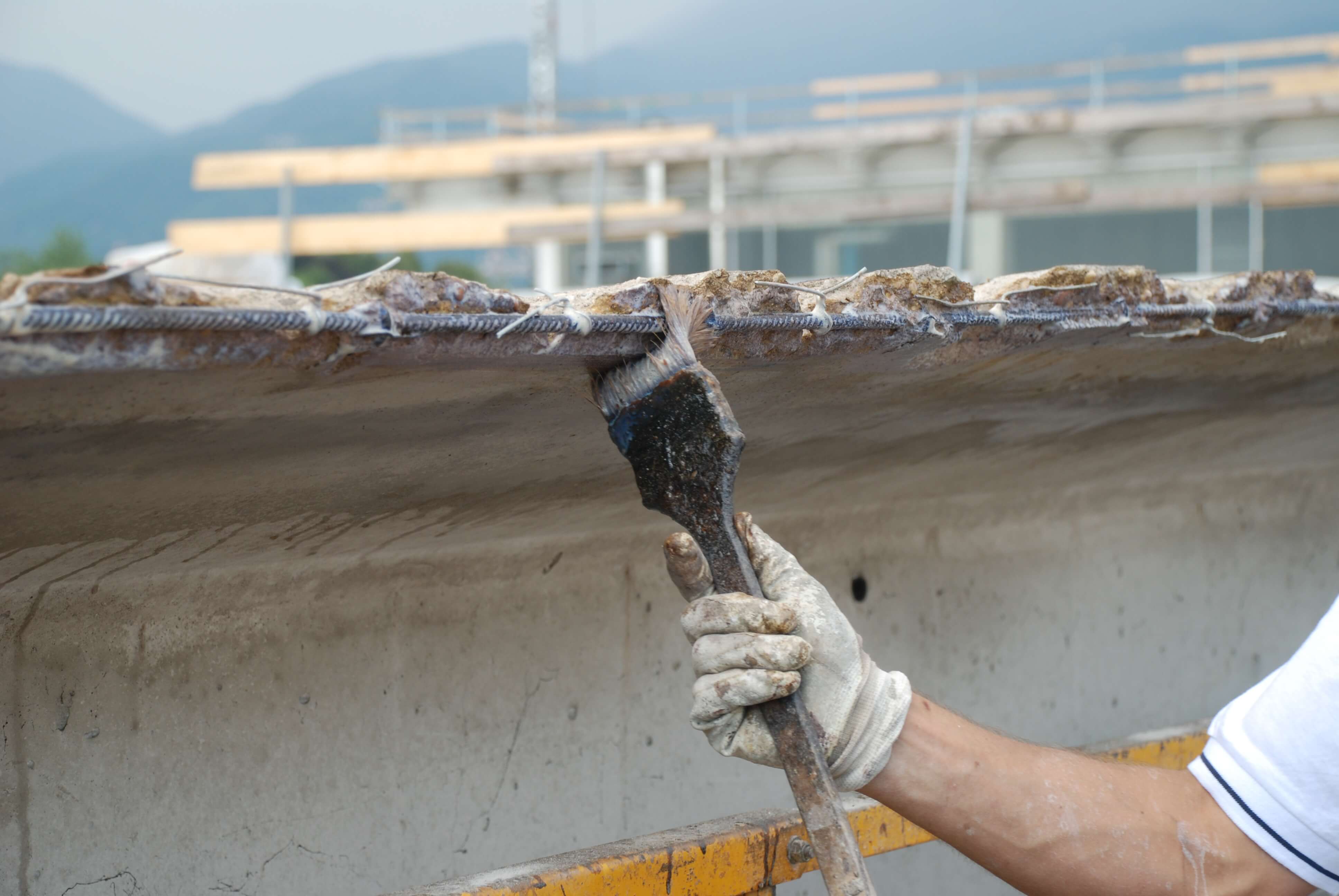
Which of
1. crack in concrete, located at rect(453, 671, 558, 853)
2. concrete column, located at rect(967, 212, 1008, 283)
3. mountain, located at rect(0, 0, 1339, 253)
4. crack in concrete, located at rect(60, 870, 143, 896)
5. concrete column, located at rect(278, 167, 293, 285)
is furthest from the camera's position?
mountain, located at rect(0, 0, 1339, 253)

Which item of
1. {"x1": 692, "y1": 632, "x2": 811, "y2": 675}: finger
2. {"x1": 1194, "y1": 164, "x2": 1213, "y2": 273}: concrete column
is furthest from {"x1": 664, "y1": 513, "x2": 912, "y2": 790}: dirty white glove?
{"x1": 1194, "y1": 164, "x2": 1213, "y2": 273}: concrete column

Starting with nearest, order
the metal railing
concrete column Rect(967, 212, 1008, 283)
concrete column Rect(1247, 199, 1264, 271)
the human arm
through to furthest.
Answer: the human arm → concrete column Rect(1247, 199, 1264, 271) → concrete column Rect(967, 212, 1008, 283) → the metal railing

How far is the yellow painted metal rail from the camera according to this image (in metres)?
1.59

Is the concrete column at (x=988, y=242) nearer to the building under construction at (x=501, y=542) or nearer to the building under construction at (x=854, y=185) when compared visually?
the building under construction at (x=854, y=185)

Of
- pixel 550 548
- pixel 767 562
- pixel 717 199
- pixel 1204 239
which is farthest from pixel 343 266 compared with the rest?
pixel 767 562

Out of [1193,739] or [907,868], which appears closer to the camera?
[1193,739]

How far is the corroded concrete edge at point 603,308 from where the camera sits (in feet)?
2.97

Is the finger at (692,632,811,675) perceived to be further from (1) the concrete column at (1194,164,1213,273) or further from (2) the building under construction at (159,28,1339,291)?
(1) the concrete column at (1194,164,1213,273)

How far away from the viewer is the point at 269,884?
1.94m

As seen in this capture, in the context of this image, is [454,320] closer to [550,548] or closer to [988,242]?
[550,548]

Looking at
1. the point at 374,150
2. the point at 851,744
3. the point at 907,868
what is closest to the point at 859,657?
the point at 851,744

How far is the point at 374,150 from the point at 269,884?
15511mm

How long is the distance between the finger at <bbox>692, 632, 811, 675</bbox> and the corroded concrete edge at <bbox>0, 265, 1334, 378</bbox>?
0.36 m

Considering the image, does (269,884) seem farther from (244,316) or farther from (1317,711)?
(1317,711)
